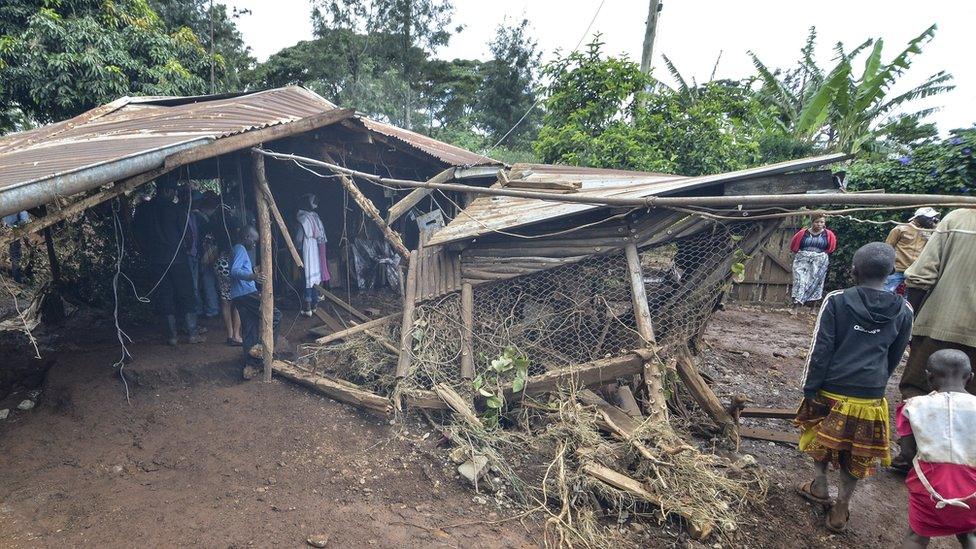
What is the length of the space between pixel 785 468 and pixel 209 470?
5074 millimetres

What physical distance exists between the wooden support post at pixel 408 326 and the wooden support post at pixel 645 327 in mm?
2290

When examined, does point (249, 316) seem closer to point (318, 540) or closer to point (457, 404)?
point (457, 404)

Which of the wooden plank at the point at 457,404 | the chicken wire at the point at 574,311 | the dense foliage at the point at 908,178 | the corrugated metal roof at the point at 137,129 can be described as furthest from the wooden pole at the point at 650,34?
the wooden plank at the point at 457,404

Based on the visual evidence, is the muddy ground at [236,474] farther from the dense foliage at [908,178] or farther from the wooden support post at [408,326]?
the dense foliage at [908,178]

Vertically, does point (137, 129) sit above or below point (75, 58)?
below

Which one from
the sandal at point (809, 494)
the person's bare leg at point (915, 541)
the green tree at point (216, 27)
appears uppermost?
the green tree at point (216, 27)

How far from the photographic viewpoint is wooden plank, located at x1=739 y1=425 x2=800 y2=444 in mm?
4426

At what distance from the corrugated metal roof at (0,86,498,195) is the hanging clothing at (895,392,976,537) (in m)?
5.60

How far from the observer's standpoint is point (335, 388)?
4895mm

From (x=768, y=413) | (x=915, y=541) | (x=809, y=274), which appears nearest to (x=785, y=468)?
(x=768, y=413)

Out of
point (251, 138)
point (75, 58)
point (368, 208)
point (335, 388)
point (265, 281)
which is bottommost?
point (335, 388)

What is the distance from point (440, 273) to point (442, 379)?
114 centimetres

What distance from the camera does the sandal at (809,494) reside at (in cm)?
342

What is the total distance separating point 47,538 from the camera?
3.02 metres
